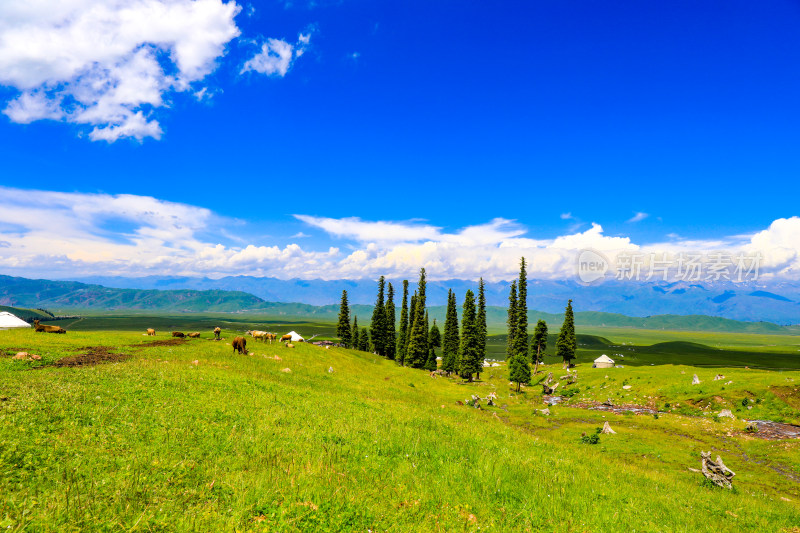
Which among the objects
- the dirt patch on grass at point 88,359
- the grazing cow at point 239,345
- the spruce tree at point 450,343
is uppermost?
the dirt patch on grass at point 88,359

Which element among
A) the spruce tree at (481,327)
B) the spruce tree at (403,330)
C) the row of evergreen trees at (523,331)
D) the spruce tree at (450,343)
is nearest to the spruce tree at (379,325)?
the spruce tree at (403,330)

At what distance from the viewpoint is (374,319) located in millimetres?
98375

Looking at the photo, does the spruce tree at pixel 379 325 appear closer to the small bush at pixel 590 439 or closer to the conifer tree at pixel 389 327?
the conifer tree at pixel 389 327

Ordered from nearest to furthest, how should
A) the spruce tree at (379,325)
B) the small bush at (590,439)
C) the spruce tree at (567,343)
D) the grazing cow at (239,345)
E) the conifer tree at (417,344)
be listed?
the small bush at (590,439) < the grazing cow at (239,345) < the conifer tree at (417,344) < the spruce tree at (567,343) < the spruce tree at (379,325)

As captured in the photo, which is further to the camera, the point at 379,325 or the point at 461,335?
the point at 379,325

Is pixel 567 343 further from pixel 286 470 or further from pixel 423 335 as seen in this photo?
pixel 286 470

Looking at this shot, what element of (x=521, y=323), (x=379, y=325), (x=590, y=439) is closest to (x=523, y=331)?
(x=521, y=323)

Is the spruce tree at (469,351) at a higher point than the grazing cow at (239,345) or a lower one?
lower

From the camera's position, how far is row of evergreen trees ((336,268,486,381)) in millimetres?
80375

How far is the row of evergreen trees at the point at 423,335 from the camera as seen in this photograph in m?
80.4

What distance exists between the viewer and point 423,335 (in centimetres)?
8769

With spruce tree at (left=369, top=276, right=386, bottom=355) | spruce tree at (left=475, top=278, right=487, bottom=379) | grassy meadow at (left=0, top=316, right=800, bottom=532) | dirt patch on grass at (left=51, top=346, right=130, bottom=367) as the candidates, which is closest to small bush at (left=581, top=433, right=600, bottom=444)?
grassy meadow at (left=0, top=316, right=800, bottom=532)

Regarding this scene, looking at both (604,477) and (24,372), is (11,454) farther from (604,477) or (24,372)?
(604,477)

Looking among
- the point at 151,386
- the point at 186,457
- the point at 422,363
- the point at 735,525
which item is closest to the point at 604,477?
the point at 735,525
